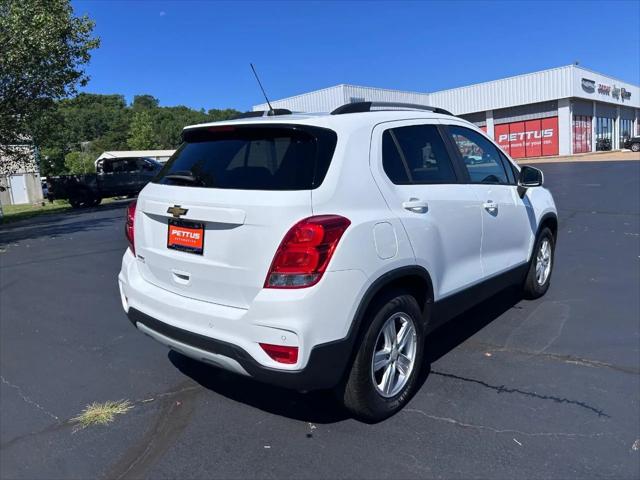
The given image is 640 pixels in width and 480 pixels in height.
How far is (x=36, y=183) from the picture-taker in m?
39.4

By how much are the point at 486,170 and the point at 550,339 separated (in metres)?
1.54

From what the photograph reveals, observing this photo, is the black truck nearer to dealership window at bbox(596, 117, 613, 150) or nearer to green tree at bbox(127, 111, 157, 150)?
dealership window at bbox(596, 117, 613, 150)

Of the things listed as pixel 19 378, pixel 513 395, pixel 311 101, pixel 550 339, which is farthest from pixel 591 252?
pixel 311 101

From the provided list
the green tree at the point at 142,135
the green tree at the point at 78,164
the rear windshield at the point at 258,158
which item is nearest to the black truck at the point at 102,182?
the rear windshield at the point at 258,158

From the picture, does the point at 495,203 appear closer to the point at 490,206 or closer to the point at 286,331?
the point at 490,206

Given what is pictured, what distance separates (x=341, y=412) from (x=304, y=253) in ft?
4.15

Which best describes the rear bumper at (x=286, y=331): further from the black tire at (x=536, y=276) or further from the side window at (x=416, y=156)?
the black tire at (x=536, y=276)

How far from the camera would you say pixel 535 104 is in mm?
43812

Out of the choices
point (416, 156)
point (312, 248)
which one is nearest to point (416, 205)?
point (416, 156)

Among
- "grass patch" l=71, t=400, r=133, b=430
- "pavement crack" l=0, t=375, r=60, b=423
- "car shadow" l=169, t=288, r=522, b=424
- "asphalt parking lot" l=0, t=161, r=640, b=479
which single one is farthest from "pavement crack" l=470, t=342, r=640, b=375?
"pavement crack" l=0, t=375, r=60, b=423

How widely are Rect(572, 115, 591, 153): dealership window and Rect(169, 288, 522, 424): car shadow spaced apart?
43.7 m

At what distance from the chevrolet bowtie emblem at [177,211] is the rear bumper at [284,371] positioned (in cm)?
69

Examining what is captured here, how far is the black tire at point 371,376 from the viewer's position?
2986mm

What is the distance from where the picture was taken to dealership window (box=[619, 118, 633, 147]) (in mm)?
52750
